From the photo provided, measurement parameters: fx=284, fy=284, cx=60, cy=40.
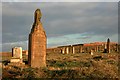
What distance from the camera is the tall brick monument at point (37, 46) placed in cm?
1956

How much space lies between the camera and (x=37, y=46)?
1970cm

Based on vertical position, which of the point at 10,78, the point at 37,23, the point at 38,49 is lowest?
the point at 10,78

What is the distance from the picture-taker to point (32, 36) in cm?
1973

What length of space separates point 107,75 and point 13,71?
217 inches

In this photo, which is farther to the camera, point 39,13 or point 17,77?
point 39,13

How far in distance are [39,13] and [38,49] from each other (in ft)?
9.32

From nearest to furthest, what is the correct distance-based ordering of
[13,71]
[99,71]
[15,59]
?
[99,71]
[13,71]
[15,59]

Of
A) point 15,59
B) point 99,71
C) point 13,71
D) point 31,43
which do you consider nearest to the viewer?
point 99,71

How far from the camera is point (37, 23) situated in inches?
791

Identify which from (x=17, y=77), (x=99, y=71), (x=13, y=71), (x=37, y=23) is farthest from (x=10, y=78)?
(x=37, y=23)

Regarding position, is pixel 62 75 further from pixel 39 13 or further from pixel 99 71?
pixel 39 13

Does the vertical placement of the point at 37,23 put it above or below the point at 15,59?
above

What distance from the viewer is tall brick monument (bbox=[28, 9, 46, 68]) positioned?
1956cm

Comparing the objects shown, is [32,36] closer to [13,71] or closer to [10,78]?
[13,71]
